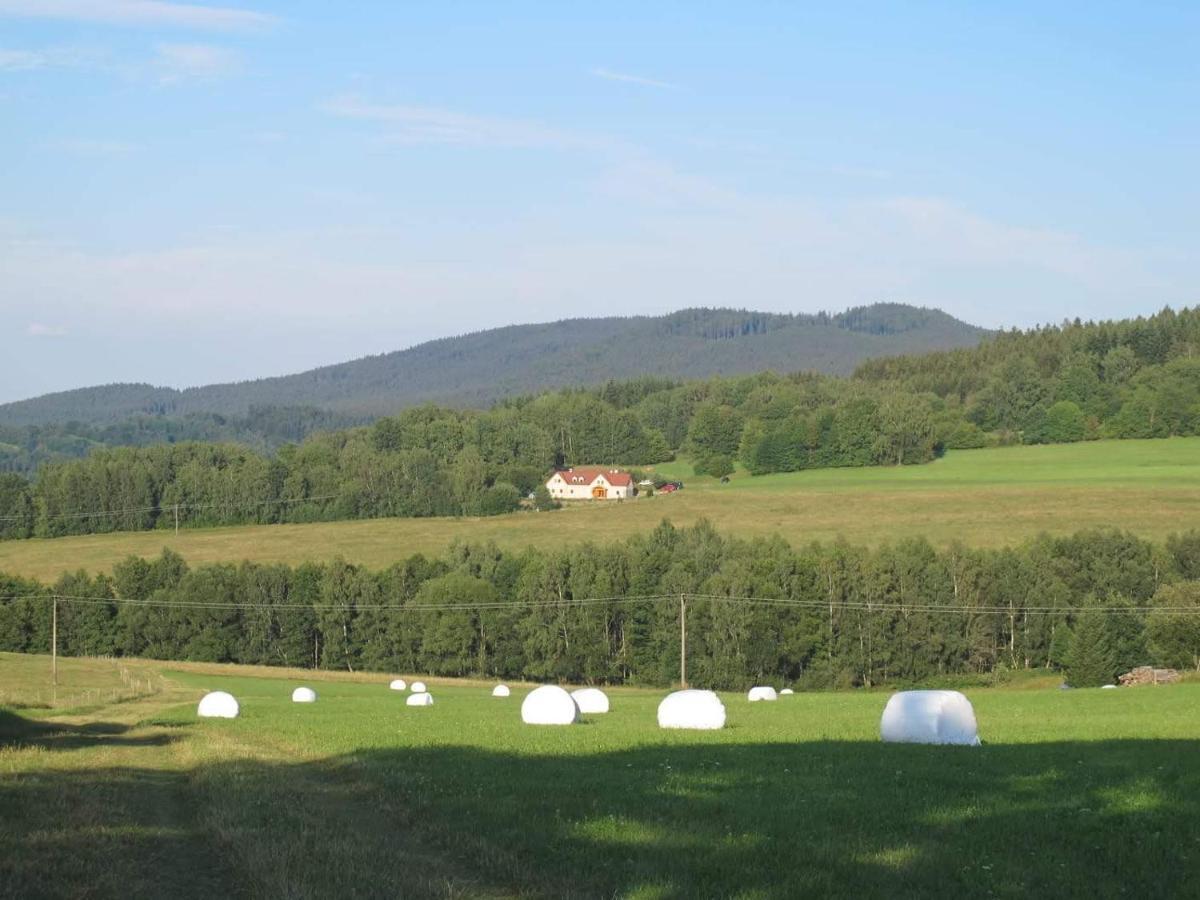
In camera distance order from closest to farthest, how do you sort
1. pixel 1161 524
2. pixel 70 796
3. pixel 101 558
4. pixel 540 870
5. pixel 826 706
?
1. pixel 540 870
2. pixel 70 796
3. pixel 826 706
4. pixel 1161 524
5. pixel 101 558

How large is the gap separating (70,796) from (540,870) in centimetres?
762

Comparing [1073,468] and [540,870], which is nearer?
[540,870]

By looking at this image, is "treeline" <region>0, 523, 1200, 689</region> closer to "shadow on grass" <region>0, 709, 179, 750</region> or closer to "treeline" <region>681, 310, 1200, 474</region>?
"treeline" <region>681, 310, 1200, 474</region>

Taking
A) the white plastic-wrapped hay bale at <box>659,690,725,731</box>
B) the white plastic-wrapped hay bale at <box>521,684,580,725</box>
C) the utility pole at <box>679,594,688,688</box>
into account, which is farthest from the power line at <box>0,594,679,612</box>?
the white plastic-wrapped hay bale at <box>659,690,725,731</box>

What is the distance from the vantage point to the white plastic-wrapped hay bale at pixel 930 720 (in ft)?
76.1

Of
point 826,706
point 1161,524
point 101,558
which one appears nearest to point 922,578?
point 1161,524

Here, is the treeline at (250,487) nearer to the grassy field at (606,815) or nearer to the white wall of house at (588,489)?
the white wall of house at (588,489)

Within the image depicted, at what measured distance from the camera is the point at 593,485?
150 metres

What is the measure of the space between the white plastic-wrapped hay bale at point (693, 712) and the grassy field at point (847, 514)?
6459 cm

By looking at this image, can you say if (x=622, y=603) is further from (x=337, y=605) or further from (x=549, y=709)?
(x=549, y=709)

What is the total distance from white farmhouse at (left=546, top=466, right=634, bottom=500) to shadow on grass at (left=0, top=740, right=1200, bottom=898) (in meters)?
128

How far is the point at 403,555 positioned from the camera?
106625 mm

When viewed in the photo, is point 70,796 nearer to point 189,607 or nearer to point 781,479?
point 189,607

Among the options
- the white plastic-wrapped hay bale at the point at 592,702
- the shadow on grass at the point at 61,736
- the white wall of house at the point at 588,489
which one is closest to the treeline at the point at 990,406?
the white wall of house at the point at 588,489
